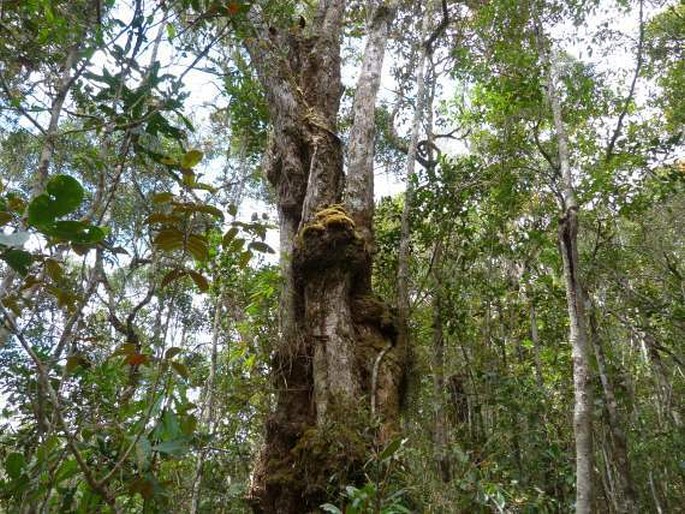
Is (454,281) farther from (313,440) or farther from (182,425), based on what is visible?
(182,425)

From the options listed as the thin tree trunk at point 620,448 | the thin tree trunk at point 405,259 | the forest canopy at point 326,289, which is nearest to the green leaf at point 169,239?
the forest canopy at point 326,289

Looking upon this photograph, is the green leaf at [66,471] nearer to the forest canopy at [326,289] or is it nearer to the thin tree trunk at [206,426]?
the forest canopy at [326,289]

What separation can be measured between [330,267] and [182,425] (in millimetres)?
2159

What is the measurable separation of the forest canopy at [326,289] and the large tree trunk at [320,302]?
2cm

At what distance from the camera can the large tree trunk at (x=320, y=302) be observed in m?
3.09

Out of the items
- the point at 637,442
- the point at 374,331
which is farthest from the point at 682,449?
the point at 374,331

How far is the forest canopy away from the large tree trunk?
2 cm

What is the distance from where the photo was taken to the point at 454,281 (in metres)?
5.33

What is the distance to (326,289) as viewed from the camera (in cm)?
369

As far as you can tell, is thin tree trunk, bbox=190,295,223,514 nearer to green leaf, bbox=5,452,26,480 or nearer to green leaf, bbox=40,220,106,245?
green leaf, bbox=5,452,26,480

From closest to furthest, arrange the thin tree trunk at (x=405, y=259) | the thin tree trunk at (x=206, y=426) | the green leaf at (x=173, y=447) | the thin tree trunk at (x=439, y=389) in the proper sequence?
the green leaf at (x=173, y=447) → the thin tree trunk at (x=405, y=259) → the thin tree trunk at (x=206, y=426) → the thin tree trunk at (x=439, y=389)

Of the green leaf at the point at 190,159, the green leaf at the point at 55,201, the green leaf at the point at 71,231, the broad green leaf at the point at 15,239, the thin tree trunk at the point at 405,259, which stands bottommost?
the broad green leaf at the point at 15,239

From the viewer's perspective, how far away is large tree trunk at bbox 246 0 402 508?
3.09 meters

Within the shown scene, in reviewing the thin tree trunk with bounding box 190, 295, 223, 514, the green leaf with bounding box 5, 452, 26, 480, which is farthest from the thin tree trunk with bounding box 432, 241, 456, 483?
the green leaf with bounding box 5, 452, 26, 480
